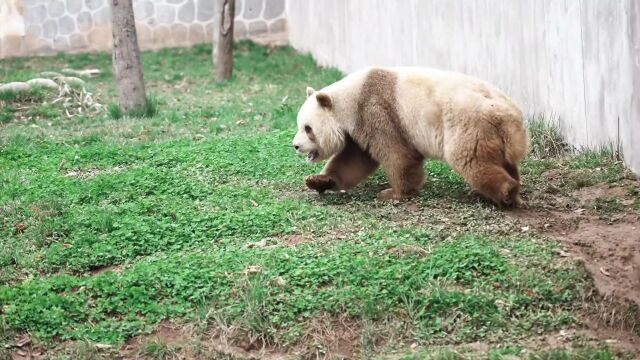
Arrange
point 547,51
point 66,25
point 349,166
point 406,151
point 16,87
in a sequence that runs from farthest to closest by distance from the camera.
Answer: point 66,25, point 16,87, point 547,51, point 349,166, point 406,151

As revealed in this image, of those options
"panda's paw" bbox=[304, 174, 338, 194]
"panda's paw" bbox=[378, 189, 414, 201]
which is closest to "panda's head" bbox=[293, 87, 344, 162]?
"panda's paw" bbox=[304, 174, 338, 194]

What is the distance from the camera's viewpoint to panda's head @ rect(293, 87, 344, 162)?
22.0ft

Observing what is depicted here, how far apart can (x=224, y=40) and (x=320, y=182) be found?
7.54 metres

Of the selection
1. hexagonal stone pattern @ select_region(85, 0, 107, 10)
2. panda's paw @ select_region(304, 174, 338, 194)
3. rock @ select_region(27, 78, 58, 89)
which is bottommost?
rock @ select_region(27, 78, 58, 89)

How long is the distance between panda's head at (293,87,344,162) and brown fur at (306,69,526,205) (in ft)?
0.35

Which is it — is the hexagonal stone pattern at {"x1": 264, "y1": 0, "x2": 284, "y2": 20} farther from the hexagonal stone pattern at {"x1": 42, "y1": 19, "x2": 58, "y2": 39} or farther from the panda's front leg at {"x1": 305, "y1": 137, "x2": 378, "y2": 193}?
the panda's front leg at {"x1": 305, "y1": 137, "x2": 378, "y2": 193}

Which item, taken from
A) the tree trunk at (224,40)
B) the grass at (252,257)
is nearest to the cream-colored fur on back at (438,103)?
the grass at (252,257)

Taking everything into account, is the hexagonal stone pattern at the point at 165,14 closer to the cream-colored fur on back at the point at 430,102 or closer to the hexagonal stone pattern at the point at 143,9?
the hexagonal stone pattern at the point at 143,9

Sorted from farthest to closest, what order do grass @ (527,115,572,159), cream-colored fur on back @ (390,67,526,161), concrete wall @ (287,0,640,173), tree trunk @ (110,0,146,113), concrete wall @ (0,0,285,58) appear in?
concrete wall @ (0,0,285,58)
tree trunk @ (110,0,146,113)
grass @ (527,115,572,159)
concrete wall @ (287,0,640,173)
cream-colored fur on back @ (390,67,526,161)

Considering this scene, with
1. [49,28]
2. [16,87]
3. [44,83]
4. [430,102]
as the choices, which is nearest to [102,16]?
[49,28]

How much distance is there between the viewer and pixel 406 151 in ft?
21.2

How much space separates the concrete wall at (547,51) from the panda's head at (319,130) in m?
1.96

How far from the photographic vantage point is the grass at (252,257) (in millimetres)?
4832

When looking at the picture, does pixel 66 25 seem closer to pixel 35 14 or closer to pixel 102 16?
pixel 35 14
